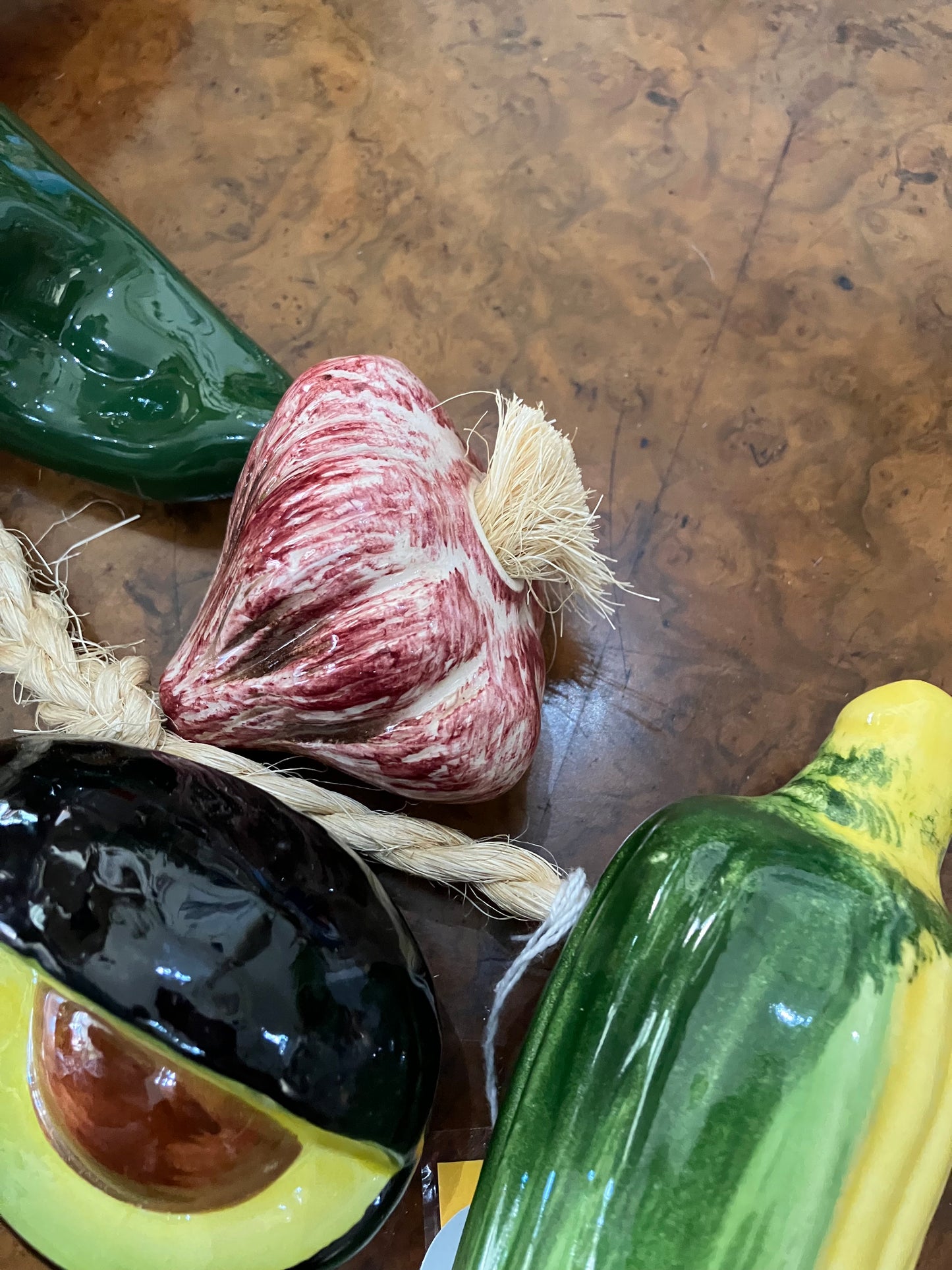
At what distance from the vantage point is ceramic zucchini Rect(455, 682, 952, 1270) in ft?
1.89

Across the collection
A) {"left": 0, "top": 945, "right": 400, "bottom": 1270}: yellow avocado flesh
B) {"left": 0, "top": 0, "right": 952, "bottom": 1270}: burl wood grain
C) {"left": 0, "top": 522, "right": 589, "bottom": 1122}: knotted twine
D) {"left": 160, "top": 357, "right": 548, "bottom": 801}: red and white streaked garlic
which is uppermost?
{"left": 0, "top": 0, "right": 952, "bottom": 1270}: burl wood grain

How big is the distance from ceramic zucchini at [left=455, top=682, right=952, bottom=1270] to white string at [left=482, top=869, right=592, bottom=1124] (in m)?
0.08

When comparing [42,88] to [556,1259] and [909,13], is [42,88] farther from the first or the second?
[556,1259]

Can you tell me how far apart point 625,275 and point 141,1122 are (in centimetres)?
97

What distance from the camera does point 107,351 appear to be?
88cm

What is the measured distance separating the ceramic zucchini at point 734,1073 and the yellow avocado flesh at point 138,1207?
0.39 feet

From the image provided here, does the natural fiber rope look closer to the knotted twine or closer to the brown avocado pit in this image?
the knotted twine

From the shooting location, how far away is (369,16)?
1.07 metres

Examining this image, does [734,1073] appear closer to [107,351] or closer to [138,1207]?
[138,1207]

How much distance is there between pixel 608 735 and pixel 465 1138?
16.7 inches

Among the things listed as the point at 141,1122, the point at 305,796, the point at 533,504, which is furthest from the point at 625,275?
the point at 141,1122

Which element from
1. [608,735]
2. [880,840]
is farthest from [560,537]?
[880,840]

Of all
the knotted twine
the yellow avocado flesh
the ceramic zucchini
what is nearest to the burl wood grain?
the knotted twine

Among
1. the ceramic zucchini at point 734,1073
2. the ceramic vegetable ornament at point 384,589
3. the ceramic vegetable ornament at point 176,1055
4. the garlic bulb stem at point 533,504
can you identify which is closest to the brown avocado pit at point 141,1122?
the ceramic vegetable ornament at point 176,1055
